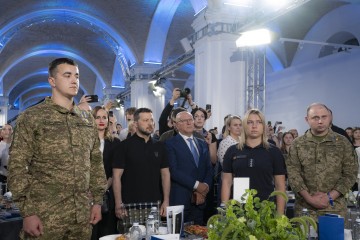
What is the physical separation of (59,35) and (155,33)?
666cm

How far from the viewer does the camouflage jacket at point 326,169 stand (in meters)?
3.28

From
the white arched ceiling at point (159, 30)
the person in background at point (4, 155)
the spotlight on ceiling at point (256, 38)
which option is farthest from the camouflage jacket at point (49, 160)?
the white arched ceiling at point (159, 30)

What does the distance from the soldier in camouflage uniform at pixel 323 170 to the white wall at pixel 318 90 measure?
28.6 ft

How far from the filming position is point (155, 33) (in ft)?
47.9

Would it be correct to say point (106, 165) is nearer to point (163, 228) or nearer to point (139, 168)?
point (139, 168)

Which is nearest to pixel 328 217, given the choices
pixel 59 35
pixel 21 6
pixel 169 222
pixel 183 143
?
pixel 169 222

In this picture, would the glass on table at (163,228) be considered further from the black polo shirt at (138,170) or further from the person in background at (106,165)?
the person in background at (106,165)

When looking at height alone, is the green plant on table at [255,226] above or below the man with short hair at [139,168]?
below

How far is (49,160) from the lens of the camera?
8.39 feet

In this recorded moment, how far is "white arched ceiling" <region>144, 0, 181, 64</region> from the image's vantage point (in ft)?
44.7

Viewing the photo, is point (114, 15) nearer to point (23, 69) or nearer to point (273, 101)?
point (273, 101)

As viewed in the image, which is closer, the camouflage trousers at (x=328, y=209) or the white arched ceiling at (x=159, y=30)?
the camouflage trousers at (x=328, y=209)

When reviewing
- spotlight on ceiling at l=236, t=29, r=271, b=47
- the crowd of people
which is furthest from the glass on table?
spotlight on ceiling at l=236, t=29, r=271, b=47

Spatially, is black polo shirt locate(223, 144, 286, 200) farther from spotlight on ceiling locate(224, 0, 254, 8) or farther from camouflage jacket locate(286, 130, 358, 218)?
spotlight on ceiling locate(224, 0, 254, 8)
